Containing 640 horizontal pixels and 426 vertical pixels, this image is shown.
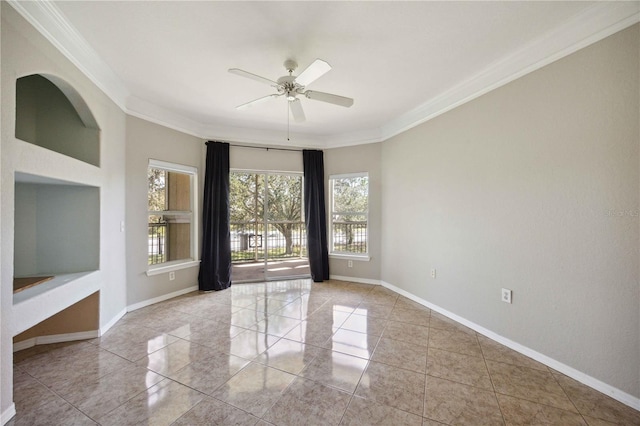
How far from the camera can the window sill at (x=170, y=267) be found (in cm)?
359

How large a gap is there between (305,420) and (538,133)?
9.59 ft

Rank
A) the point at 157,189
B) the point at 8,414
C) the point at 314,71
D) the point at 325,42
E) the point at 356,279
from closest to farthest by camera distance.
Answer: the point at 8,414 → the point at 314,71 → the point at 325,42 → the point at 157,189 → the point at 356,279

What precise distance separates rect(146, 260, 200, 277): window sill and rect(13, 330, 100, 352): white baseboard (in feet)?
3.29

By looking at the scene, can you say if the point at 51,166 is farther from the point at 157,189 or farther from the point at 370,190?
the point at 370,190

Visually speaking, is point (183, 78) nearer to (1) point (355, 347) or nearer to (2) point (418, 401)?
(1) point (355, 347)

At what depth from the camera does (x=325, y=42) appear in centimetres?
220

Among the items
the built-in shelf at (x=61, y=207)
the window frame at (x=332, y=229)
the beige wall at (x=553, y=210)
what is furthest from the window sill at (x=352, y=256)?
the built-in shelf at (x=61, y=207)

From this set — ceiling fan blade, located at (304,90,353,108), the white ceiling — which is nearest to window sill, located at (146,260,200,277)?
the white ceiling

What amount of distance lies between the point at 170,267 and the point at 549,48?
503 centimetres

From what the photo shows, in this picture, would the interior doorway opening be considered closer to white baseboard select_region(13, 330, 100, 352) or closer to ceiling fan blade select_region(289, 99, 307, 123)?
ceiling fan blade select_region(289, 99, 307, 123)

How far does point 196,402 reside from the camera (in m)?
1.75

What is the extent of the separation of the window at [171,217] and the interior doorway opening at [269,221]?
782 mm

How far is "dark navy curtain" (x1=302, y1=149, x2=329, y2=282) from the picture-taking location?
474 centimetres

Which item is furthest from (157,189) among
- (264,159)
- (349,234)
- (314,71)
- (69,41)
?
(349,234)
